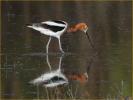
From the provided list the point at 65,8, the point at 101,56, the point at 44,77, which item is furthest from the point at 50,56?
the point at 65,8

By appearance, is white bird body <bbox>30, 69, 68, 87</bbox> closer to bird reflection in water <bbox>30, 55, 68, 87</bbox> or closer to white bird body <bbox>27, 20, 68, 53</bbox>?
bird reflection in water <bbox>30, 55, 68, 87</bbox>

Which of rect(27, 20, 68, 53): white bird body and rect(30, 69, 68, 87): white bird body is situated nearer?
rect(30, 69, 68, 87): white bird body

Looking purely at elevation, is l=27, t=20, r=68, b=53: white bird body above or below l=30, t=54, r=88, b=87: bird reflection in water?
above

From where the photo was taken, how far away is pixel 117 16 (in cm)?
1639

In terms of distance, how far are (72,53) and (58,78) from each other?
210cm

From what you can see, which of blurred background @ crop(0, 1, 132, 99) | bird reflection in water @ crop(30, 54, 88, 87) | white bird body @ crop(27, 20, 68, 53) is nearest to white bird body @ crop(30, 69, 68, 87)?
bird reflection in water @ crop(30, 54, 88, 87)

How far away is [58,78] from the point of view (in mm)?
9742

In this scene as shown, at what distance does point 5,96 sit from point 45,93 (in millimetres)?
539

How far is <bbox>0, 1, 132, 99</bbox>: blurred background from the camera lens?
356 inches

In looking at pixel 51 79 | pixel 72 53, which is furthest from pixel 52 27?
pixel 51 79

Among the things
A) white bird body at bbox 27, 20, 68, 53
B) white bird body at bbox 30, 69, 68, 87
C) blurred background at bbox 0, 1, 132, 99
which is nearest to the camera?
blurred background at bbox 0, 1, 132, 99

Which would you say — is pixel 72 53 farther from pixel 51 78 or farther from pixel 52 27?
pixel 51 78

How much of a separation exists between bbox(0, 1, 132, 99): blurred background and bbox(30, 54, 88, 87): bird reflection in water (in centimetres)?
5

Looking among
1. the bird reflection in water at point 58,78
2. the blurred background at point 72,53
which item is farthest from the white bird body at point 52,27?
the bird reflection in water at point 58,78
